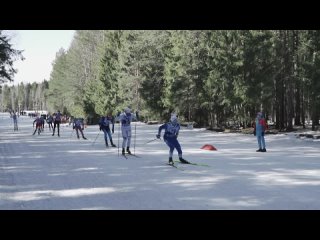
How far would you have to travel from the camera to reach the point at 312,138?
79.3 ft

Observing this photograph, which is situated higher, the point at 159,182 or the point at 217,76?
the point at 217,76

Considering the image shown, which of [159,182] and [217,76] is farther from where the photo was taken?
[217,76]

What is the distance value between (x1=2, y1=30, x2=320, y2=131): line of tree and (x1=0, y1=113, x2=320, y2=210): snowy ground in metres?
14.3

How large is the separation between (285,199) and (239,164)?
221 inches

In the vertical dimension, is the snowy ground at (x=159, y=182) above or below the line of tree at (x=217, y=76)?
below

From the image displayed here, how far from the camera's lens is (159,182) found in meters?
10.6

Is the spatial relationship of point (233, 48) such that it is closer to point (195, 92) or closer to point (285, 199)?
point (195, 92)

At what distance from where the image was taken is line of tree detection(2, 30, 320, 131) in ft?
103

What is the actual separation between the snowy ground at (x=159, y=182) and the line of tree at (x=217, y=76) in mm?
14325

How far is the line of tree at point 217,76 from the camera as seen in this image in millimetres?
31438

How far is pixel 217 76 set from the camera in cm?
3341

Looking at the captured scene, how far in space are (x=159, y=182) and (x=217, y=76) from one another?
2384 centimetres
